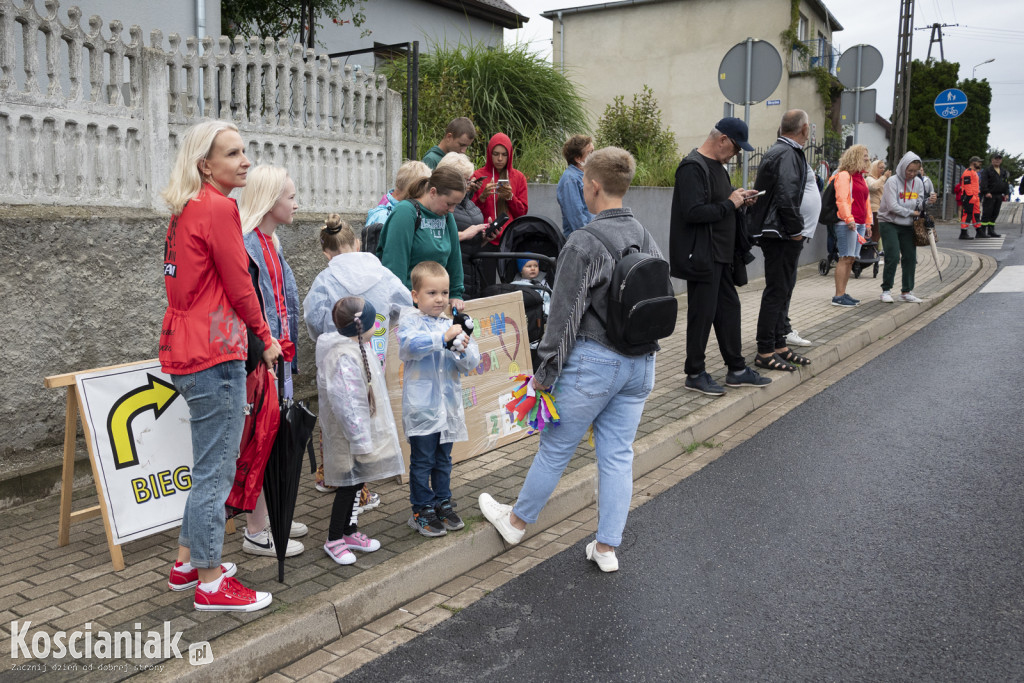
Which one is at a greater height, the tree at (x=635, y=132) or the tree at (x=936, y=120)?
the tree at (x=936, y=120)

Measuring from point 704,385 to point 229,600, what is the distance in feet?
14.7

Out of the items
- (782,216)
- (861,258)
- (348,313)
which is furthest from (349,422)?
(861,258)

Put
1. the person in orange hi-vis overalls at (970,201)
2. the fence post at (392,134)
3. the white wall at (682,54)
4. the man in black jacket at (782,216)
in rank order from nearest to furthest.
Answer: the fence post at (392,134), the man in black jacket at (782,216), the person in orange hi-vis overalls at (970,201), the white wall at (682,54)

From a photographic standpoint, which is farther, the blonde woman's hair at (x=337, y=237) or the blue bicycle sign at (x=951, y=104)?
the blue bicycle sign at (x=951, y=104)

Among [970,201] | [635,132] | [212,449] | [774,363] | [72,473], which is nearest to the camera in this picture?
[212,449]

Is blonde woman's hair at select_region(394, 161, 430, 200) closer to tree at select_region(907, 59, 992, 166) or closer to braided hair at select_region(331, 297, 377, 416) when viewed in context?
braided hair at select_region(331, 297, 377, 416)

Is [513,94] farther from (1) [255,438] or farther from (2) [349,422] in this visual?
(1) [255,438]

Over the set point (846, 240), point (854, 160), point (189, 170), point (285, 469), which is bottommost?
point (285, 469)

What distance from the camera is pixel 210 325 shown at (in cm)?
333

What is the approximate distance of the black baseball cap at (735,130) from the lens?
629 cm

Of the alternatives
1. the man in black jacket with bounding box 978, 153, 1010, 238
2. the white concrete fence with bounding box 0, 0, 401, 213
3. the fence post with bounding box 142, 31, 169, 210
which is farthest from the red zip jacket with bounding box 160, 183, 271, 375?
the man in black jacket with bounding box 978, 153, 1010, 238

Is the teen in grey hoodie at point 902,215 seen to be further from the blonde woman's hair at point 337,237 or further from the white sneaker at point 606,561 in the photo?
the blonde woman's hair at point 337,237

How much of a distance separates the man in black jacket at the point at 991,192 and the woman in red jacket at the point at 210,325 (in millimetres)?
22608

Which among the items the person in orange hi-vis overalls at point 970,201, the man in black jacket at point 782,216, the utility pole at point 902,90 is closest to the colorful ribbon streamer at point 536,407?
the man in black jacket at point 782,216
